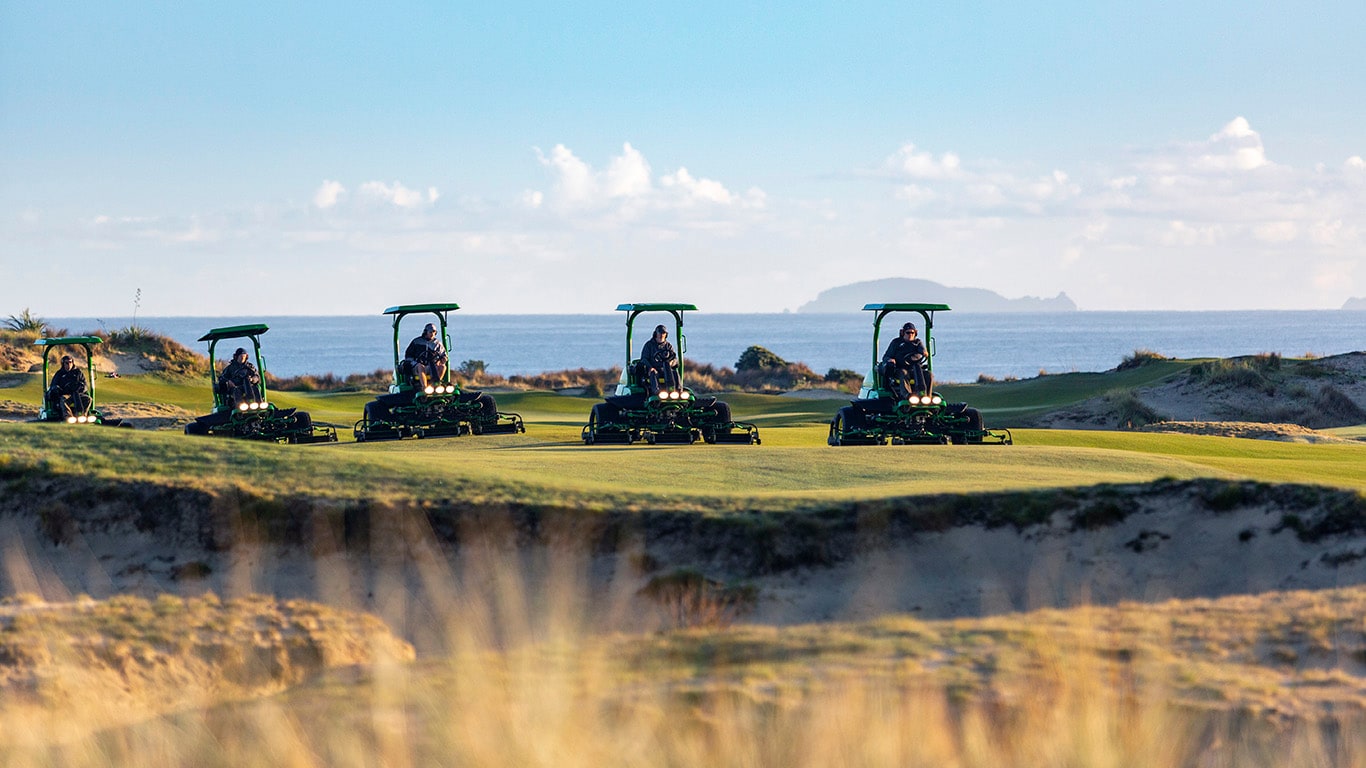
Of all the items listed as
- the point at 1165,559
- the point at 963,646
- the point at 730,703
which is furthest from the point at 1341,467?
the point at 730,703

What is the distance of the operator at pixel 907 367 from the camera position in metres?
20.4

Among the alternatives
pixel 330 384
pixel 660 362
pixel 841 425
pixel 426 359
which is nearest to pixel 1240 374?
pixel 841 425

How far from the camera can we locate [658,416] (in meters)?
21.3

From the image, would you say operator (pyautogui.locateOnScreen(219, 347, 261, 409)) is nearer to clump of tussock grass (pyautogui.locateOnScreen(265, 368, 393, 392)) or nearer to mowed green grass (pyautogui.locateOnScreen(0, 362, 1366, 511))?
mowed green grass (pyautogui.locateOnScreen(0, 362, 1366, 511))

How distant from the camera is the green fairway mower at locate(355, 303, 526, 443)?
922 inches

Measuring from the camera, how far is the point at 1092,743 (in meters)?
4.96

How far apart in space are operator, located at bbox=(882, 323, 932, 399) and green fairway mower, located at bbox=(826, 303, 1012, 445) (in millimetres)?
26

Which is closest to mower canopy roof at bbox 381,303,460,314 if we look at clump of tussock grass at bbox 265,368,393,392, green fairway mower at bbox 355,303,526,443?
green fairway mower at bbox 355,303,526,443

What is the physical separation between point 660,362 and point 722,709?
1584 cm

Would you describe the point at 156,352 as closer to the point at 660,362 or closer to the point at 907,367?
the point at 660,362

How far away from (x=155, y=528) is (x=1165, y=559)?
9638 millimetres

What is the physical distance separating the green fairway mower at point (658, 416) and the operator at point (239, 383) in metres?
6.25

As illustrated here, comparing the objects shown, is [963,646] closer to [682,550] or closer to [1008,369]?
[682,550]

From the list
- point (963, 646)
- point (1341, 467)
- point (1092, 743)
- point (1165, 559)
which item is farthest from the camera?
point (1341, 467)
